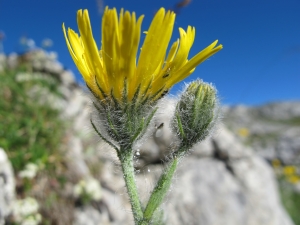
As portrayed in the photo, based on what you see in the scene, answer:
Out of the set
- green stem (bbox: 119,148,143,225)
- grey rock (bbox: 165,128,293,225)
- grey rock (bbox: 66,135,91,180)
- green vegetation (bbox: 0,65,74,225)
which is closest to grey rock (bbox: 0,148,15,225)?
green vegetation (bbox: 0,65,74,225)

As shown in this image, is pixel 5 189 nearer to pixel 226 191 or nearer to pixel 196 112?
pixel 196 112

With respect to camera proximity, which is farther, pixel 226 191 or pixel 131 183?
pixel 226 191

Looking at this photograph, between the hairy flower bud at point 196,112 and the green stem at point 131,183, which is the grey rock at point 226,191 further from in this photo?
the green stem at point 131,183

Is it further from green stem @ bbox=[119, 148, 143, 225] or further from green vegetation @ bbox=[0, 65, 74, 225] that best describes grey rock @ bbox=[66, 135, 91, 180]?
green stem @ bbox=[119, 148, 143, 225]

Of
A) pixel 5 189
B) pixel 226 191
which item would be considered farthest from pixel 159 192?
pixel 226 191

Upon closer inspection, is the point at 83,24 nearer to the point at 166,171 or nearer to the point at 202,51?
the point at 202,51

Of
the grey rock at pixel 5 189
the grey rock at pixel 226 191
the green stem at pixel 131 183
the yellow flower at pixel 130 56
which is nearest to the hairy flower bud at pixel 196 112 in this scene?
the yellow flower at pixel 130 56
